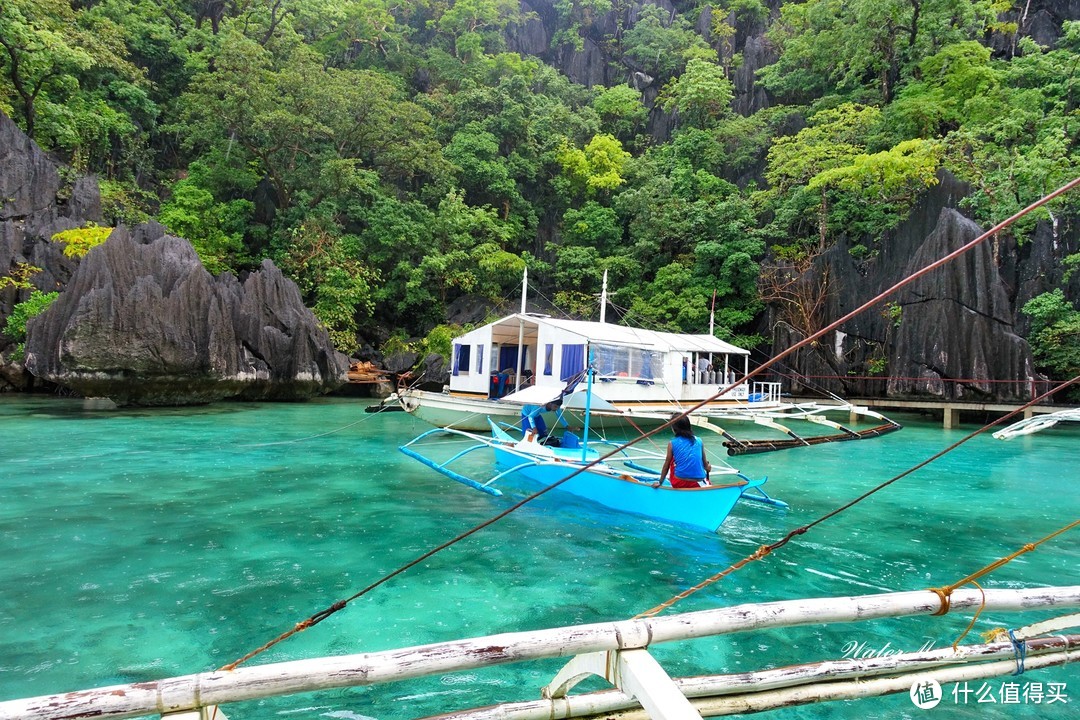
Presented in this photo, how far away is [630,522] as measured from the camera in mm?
9227

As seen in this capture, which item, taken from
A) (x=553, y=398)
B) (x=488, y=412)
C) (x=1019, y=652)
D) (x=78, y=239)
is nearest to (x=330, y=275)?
(x=78, y=239)

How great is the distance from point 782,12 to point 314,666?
55284 millimetres

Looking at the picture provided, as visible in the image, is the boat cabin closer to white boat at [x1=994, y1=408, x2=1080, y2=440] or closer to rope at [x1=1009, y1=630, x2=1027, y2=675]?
white boat at [x1=994, y1=408, x2=1080, y2=440]

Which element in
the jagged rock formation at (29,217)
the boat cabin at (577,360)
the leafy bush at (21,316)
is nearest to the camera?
the boat cabin at (577,360)

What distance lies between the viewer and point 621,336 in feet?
66.5

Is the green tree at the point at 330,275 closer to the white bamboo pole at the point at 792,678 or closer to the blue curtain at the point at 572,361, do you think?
the blue curtain at the point at 572,361

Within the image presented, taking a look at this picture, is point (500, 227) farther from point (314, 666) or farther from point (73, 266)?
point (314, 666)

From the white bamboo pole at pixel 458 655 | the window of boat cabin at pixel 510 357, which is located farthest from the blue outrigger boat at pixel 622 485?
the window of boat cabin at pixel 510 357

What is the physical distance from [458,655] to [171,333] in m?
21.6

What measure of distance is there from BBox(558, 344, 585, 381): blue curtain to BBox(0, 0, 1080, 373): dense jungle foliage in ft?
47.1

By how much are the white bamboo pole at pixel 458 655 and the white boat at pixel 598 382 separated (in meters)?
12.4

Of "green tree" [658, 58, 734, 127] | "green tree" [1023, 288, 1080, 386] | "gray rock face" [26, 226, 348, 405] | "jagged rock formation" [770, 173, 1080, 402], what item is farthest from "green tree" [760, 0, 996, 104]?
"gray rock face" [26, 226, 348, 405]

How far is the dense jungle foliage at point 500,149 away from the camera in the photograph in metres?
28.1

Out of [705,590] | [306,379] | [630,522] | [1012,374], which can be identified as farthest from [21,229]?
[1012,374]
